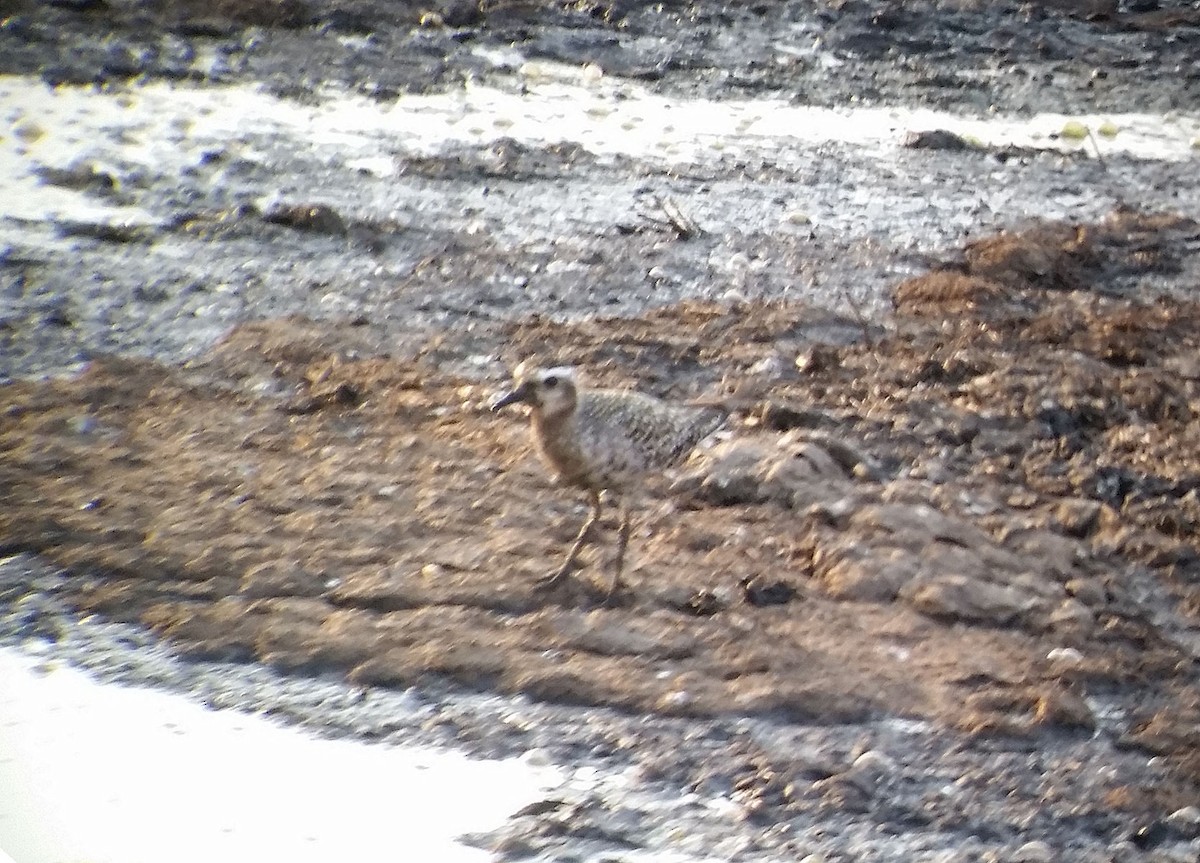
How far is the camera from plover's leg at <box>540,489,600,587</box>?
369cm

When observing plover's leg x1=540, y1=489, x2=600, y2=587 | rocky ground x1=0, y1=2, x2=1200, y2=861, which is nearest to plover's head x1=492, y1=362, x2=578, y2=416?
plover's leg x1=540, y1=489, x2=600, y2=587

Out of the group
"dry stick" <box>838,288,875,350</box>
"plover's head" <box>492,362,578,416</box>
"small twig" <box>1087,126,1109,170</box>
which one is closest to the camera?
"plover's head" <box>492,362,578,416</box>

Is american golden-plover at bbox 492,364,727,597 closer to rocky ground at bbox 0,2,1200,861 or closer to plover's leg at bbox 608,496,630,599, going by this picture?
plover's leg at bbox 608,496,630,599

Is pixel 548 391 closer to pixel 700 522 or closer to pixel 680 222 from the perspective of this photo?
pixel 700 522

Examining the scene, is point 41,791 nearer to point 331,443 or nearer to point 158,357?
point 331,443

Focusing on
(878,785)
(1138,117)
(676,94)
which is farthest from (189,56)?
(878,785)

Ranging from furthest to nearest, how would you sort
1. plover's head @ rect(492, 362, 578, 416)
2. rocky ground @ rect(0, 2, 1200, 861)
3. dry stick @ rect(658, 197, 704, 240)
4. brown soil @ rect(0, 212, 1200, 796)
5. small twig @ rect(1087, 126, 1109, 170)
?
small twig @ rect(1087, 126, 1109, 170)
dry stick @ rect(658, 197, 704, 240)
plover's head @ rect(492, 362, 578, 416)
brown soil @ rect(0, 212, 1200, 796)
rocky ground @ rect(0, 2, 1200, 861)

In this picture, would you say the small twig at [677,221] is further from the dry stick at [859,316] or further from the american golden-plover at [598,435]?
the american golden-plover at [598,435]

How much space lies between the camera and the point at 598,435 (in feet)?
11.8

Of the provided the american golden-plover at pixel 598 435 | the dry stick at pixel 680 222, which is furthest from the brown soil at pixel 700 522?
the dry stick at pixel 680 222

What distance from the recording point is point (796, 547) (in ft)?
12.8

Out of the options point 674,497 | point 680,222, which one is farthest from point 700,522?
point 680,222

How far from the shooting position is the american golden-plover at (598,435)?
3.61m

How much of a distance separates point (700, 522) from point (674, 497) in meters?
0.17
